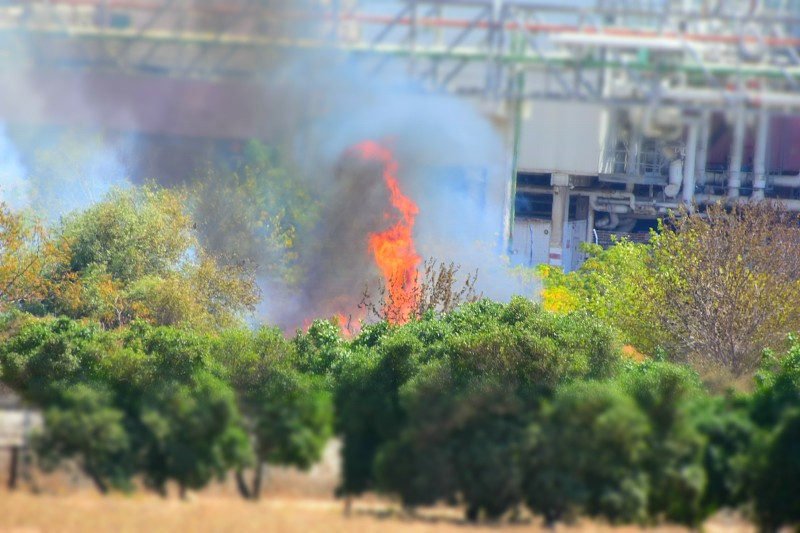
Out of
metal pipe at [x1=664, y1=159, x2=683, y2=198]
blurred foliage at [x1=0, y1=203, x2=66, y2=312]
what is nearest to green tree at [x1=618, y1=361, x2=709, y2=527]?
blurred foliage at [x1=0, y1=203, x2=66, y2=312]

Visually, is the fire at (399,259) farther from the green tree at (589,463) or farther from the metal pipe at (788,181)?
the metal pipe at (788,181)

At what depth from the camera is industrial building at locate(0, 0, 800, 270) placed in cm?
1550

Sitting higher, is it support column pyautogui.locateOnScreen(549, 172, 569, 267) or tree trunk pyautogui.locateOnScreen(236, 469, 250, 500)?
support column pyautogui.locateOnScreen(549, 172, 569, 267)

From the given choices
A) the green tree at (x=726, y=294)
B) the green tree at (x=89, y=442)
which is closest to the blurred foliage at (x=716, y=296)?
the green tree at (x=726, y=294)

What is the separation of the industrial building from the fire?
26.4 ft

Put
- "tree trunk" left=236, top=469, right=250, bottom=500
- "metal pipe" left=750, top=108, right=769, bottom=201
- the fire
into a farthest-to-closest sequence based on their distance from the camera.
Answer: "metal pipe" left=750, top=108, right=769, bottom=201 → the fire → "tree trunk" left=236, top=469, right=250, bottom=500

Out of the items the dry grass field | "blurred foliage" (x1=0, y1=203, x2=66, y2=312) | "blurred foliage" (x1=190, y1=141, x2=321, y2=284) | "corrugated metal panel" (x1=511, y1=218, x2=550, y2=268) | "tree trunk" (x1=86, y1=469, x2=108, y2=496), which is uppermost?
"corrugated metal panel" (x1=511, y1=218, x2=550, y2=268)

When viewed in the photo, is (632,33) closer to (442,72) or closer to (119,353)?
(442,72)

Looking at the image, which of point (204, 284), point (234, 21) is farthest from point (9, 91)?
point (204, 284)

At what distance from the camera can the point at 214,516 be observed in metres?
12.4

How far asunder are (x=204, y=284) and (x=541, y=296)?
970 cm

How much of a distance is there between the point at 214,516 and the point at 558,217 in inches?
1566

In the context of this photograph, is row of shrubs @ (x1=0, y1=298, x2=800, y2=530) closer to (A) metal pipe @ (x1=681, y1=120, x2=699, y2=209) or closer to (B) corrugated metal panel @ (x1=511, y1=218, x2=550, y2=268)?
(A) metal pipe @ (x1=681, y1=120, x2=699, y2=209)

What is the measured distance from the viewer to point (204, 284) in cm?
3056
